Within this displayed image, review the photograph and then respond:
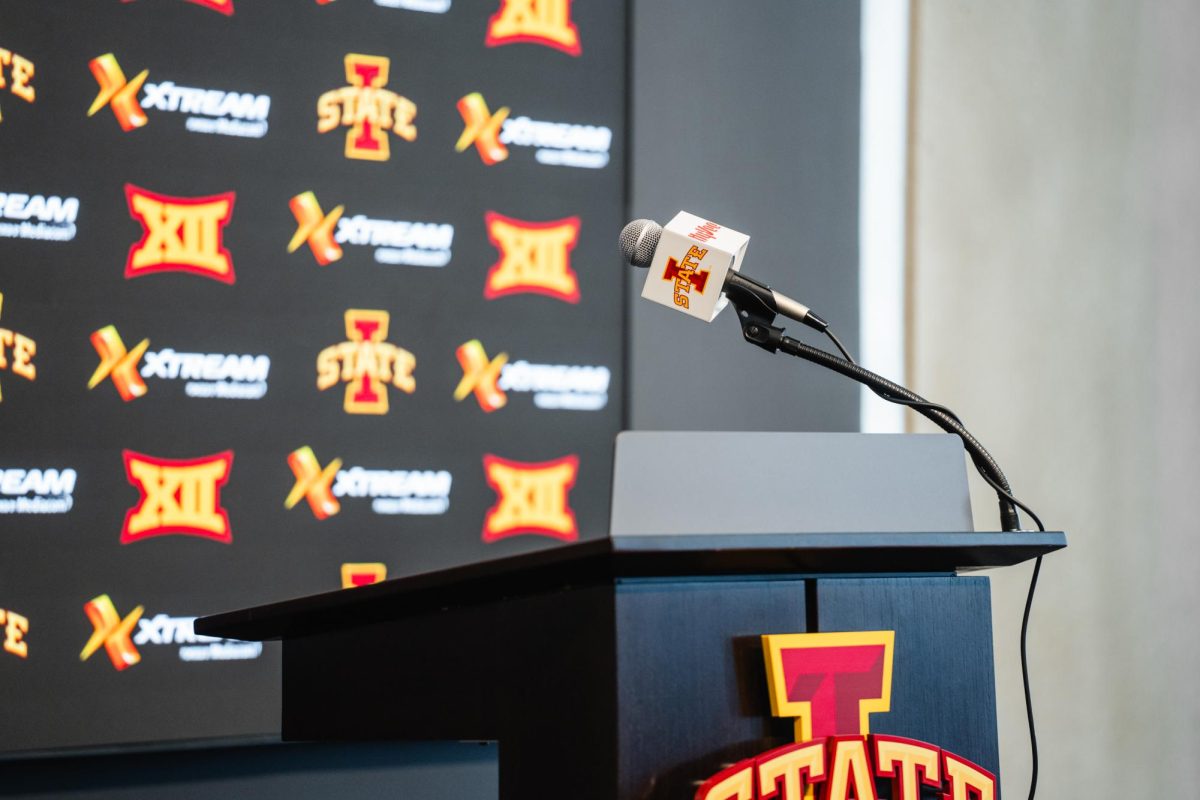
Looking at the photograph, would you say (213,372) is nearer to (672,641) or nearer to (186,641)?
(186,641)

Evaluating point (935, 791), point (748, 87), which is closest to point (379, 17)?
point (748, 87)

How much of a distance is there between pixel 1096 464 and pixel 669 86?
59.2 inches

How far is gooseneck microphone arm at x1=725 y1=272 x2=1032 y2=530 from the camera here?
106 cm

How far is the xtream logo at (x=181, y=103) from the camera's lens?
2.23 m

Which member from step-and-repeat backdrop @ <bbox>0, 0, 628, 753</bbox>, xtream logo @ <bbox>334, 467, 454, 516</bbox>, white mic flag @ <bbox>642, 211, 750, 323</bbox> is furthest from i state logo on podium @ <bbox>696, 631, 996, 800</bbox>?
xtream logo @ <bbox>334, 467, 454, 516</bbox>

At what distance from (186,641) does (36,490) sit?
1.32 feet

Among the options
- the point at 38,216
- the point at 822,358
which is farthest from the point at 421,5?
the point at 822,358

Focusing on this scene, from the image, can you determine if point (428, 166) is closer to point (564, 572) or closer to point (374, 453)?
point (374, 453)

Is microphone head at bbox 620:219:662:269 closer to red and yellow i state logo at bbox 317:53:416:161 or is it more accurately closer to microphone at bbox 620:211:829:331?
microphone at bbox 620:211:829:331

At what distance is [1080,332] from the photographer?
296 centimetres

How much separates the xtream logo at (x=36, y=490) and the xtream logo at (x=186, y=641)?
0.90ft

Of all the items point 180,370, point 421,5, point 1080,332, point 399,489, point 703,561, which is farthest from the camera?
point 1080,332

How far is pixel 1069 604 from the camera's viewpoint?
2.91m

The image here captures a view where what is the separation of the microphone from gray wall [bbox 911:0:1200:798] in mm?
1788
